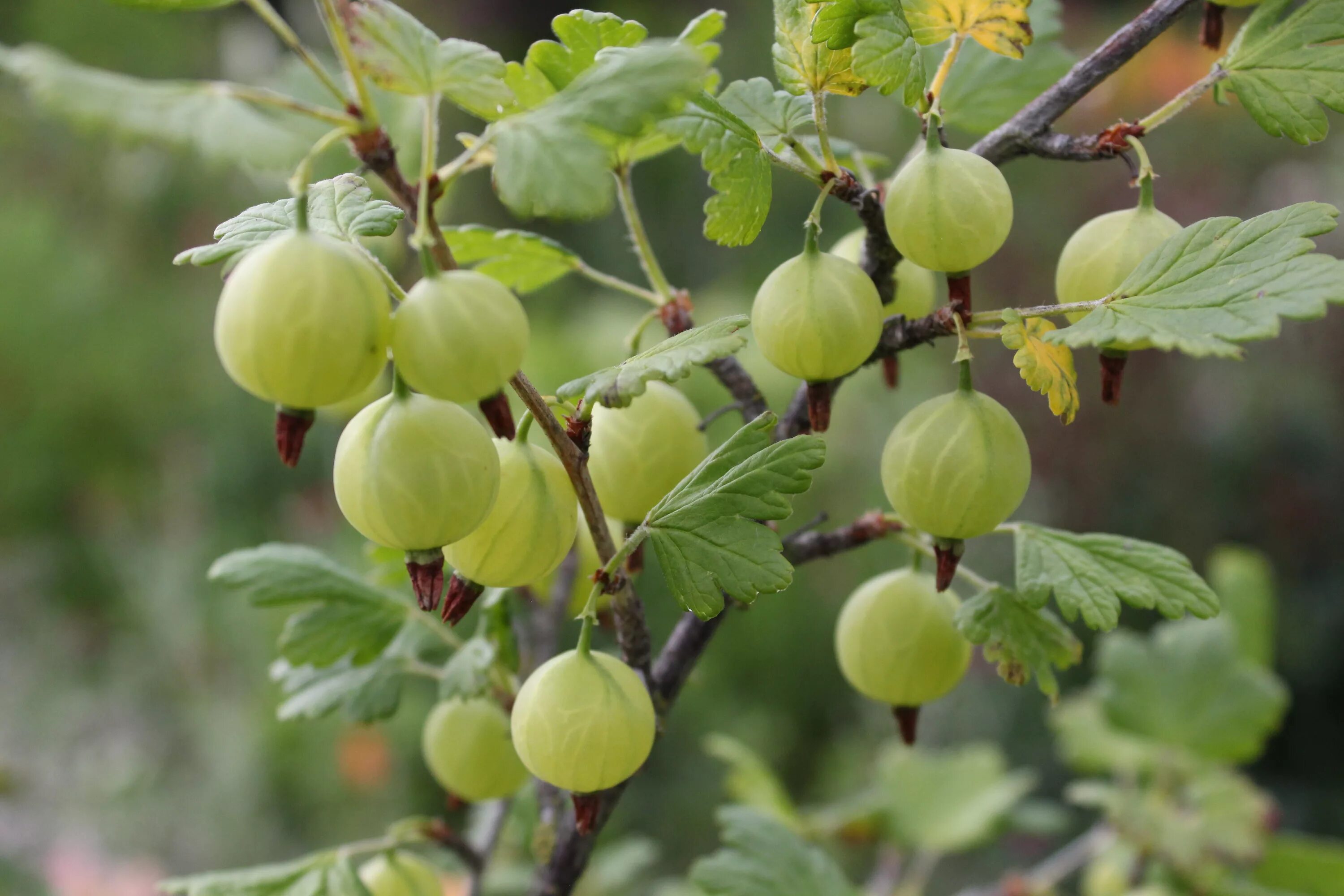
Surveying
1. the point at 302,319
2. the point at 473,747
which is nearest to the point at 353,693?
the point at 473,747

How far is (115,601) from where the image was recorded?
233 cm

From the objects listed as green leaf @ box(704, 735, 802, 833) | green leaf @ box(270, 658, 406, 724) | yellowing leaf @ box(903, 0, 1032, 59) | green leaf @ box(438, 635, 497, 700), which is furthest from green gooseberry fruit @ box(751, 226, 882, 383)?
green leaf @ box(704, 735, 802, 833)

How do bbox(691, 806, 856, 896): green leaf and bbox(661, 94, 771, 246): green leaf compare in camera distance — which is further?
bbox(691, 806, 856, 896): green leaf

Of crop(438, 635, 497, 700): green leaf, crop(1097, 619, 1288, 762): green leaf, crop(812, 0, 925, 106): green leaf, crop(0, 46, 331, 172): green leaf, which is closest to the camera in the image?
crop(0, 46, 331, 172): green leaf

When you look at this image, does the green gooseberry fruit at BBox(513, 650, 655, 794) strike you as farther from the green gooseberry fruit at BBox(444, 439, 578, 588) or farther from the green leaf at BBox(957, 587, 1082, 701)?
the green leaf at BBox(957, 587, 1082, 701)

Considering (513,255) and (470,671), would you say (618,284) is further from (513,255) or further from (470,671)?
(470,671)

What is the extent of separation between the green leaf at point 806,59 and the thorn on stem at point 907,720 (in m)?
0.34

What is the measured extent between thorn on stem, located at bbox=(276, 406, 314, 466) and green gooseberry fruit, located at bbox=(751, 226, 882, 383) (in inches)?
7.7

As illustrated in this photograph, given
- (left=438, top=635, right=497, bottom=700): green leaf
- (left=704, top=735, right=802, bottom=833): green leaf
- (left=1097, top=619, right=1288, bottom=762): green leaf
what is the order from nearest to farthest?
(left=438, top=635, right=497, bottom=700): green leaf → (left=704, top=735, right=802, bottom=833): green leaf → (left=1097, top=619, right=1288, bottom=762): green leaf

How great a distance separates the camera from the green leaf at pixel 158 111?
305 millimetres

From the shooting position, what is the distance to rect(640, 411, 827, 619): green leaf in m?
0.44

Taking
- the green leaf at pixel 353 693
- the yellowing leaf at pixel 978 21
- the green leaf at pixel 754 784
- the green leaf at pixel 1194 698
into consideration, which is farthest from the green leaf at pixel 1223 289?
the green leaf at pixel 1194 698

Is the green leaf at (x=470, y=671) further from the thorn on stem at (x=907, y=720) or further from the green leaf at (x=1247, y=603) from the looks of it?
the green leaf at (x=1247, y=603)

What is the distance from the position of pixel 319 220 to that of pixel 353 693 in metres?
0.31
